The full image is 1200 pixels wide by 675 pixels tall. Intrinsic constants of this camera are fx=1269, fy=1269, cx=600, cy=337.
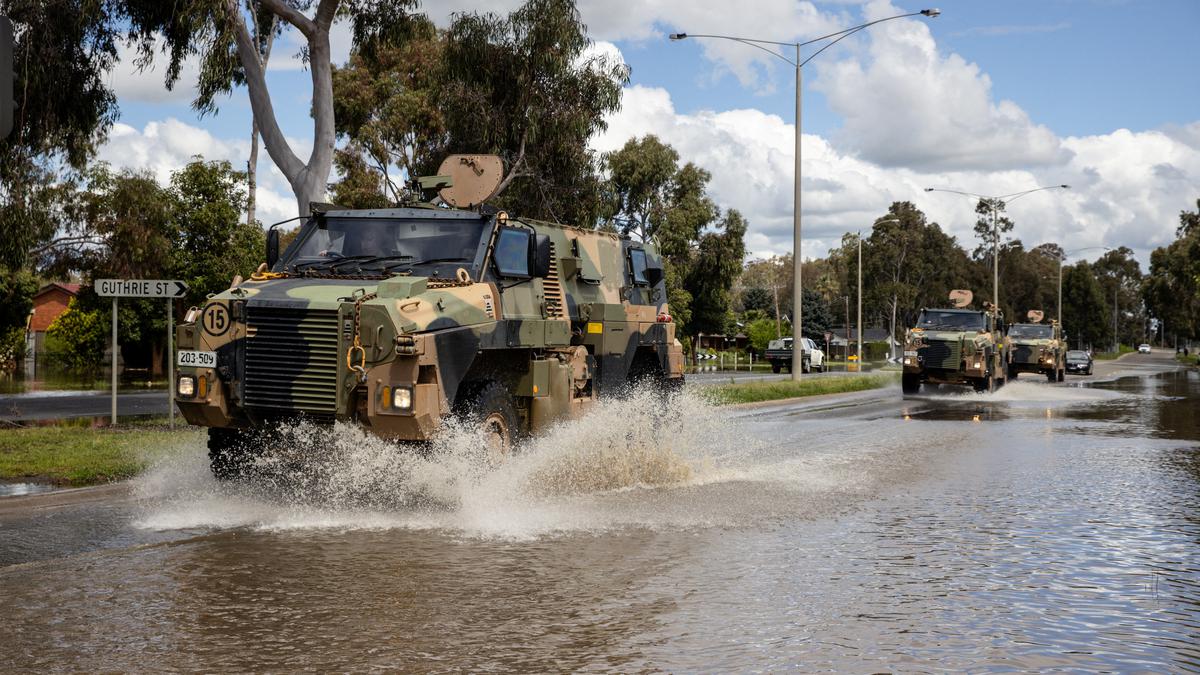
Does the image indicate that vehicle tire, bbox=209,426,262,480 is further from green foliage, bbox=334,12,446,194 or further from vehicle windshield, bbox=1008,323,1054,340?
vehicle windshield, bbox=1008,323,1054,340

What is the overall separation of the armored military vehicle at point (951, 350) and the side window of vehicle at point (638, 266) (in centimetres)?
1812

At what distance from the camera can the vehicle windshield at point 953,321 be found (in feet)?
107

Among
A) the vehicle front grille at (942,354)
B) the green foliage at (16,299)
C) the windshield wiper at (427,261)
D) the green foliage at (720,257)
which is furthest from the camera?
the green foliage at (720,257)

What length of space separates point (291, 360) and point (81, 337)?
48.0 metres

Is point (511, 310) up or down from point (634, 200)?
down

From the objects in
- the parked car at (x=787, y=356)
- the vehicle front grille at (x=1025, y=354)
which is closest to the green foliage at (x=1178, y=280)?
the parked car at (x=787, y=356)

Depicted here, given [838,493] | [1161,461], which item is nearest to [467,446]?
[838,493]

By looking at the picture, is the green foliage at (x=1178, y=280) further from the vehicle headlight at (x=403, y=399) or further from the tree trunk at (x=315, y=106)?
the vehicle headlight at (x=403, y=399)

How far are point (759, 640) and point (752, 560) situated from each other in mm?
2121

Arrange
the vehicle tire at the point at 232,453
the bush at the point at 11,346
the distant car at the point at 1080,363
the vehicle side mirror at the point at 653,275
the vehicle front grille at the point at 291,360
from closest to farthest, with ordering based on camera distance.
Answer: the vehicle front grille at the point at 291,360 → the vehicle tire at the point at 232,453 → the vehicle side mirror at the point at 653,275 → the bush at the point at 11,346 → the distant car at the point at 1080,363

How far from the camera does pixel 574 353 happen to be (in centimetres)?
1277

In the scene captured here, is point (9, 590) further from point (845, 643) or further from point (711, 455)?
point (711, 455)

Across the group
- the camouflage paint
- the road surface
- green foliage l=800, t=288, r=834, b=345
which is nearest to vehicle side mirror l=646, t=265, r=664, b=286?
the camouflage paint

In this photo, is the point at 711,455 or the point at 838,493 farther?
the point at 711,455
